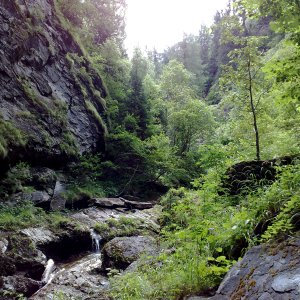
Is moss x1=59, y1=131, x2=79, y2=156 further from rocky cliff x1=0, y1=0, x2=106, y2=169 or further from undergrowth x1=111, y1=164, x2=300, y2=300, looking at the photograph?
undergrowth x1=111, y1=164, x2=300, y2=300

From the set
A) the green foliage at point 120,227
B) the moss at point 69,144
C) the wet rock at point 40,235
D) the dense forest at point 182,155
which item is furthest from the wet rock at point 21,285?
the moss at point 69,144

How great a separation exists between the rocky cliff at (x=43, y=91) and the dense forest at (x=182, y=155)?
0.16 meters

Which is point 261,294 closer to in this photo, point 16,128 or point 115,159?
point 16,128

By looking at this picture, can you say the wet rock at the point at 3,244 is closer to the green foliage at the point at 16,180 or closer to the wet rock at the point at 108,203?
the green foliage at the point at 16,180

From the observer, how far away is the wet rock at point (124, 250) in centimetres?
884

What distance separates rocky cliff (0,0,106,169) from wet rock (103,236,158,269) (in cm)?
650

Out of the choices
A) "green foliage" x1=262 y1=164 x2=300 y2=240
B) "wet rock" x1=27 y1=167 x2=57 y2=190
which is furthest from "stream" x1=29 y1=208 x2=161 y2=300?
"green foliage" x1=262 y1=164 x2=300 y2=240

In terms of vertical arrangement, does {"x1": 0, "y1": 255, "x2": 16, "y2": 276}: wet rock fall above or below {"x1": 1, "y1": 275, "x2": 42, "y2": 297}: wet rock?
above

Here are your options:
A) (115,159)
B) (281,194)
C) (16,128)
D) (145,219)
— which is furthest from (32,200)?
(281,194)

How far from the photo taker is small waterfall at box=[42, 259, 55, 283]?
9.30 metres

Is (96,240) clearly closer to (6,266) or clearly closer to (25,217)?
(25,217)

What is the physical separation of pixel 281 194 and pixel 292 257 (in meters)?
1.09

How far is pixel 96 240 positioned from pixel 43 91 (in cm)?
947

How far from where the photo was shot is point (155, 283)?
452cm
